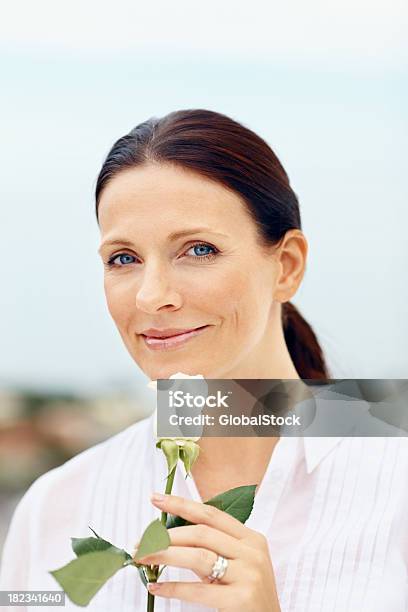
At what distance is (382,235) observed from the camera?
72 cm

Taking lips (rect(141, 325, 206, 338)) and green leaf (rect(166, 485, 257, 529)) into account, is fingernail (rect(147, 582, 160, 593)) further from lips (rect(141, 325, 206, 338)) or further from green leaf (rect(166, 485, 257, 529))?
lips (rect(141, 325, 206, 338))

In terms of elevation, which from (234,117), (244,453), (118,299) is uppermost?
(234,117)

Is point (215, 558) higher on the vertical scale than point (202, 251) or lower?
lower

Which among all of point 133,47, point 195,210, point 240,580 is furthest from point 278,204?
point 240,580

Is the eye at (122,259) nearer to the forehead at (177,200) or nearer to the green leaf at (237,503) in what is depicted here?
the forehead at (177,200)

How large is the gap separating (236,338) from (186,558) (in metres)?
0.21

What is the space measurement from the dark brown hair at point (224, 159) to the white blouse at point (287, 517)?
96 millimetres

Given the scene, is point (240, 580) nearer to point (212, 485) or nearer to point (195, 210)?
point (212, 485)

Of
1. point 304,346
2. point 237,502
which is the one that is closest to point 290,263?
point 304,346

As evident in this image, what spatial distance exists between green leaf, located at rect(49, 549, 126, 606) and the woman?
11 centimetres

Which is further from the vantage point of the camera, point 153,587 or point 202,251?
point 202,251

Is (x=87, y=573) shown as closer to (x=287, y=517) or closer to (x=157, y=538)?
(x=157, y=538)

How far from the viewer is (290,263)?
0.70 metres

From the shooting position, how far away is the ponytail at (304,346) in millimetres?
728
